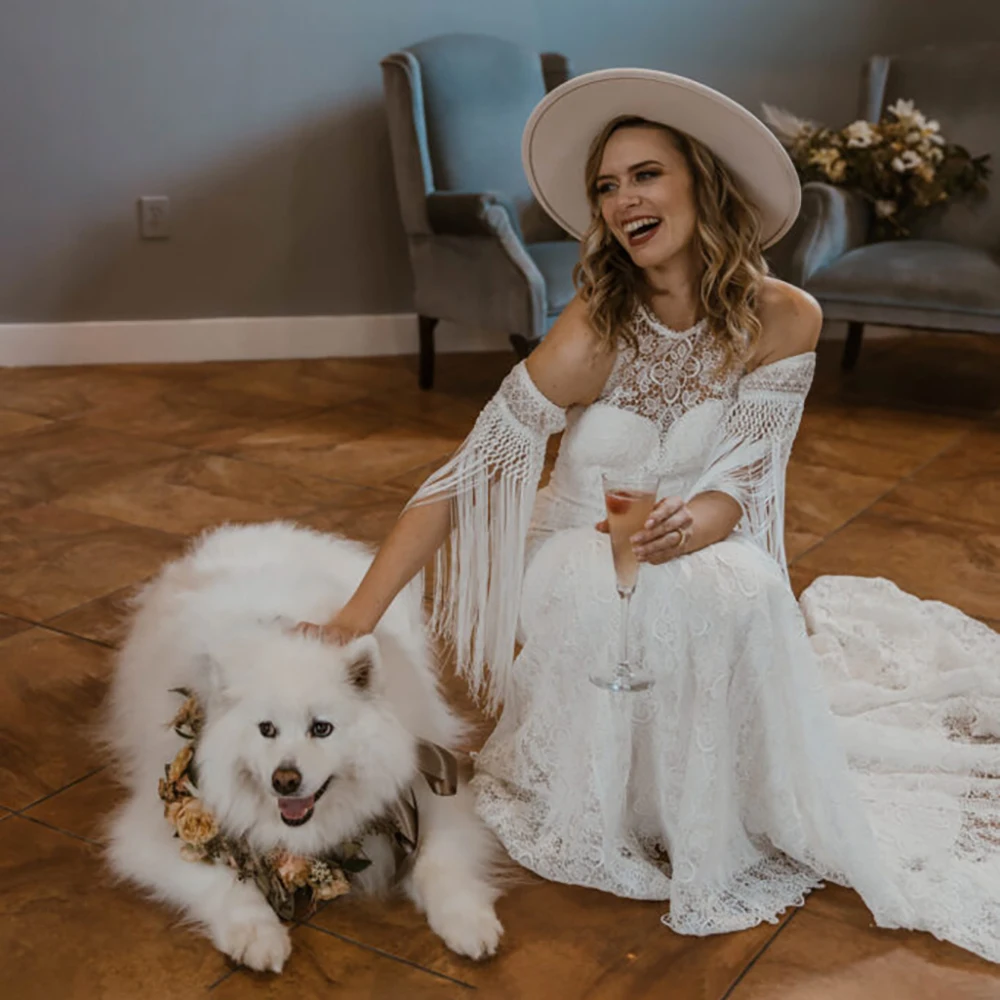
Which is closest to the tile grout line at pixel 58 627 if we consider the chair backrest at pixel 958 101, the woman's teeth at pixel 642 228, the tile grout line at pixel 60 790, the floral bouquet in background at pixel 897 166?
the tile grout line at pixel 60 790

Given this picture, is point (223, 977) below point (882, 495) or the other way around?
the other way around

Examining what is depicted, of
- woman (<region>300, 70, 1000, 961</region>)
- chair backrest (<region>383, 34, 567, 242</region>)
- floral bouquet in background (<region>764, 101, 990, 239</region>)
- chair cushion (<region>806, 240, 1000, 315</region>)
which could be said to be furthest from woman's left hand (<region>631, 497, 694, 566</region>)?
floral bouquet in background (<region>764, 101, 990, 239</region>)

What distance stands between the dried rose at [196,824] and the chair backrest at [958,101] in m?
3.94

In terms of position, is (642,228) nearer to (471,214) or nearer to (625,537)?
(625,537)

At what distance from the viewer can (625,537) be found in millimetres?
1797

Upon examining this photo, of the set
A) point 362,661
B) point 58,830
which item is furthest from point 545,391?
point 58,830

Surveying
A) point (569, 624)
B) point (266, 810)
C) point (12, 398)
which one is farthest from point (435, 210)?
point (266, 810)

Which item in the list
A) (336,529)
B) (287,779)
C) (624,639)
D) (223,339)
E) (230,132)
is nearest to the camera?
(287,779)

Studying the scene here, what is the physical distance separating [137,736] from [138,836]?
0.63ft

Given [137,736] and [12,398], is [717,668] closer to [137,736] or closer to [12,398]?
[137,736]

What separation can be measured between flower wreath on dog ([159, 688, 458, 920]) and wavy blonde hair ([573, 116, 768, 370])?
31.0 inches

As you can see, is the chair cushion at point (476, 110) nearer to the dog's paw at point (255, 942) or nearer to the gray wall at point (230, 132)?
the gray wall at point (230, 132)

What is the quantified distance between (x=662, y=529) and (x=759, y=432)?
0.32 meters

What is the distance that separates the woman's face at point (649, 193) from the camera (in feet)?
6.56
